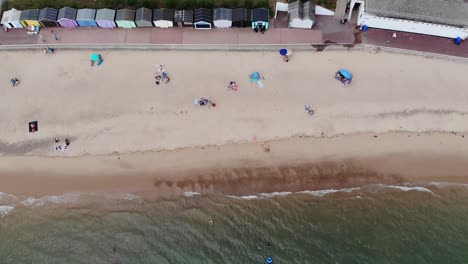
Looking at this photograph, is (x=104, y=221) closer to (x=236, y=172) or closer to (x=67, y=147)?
(x=67, y=147)

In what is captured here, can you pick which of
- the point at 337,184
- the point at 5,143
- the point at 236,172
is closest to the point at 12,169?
the point at 5,143

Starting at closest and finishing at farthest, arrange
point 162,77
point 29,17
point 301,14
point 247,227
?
1. point 247,227
2. point 162,77
3. point 301,14
4. point 29,17

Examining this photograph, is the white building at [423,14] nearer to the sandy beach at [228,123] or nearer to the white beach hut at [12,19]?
the sandy beach at [228,123]

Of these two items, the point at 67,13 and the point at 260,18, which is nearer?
the point at 260,18

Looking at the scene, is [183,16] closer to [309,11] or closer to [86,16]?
[86,16]

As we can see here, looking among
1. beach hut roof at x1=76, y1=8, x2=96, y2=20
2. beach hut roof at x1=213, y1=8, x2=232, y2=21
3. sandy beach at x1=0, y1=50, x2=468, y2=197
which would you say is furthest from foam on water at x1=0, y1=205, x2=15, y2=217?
beach hut roof at x1=213, y1=8, x2=232, y2=21

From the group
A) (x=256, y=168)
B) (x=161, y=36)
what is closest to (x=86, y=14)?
(x=161, y=36)
